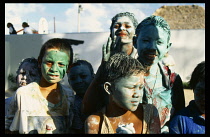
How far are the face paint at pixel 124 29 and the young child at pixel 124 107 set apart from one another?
73 cm

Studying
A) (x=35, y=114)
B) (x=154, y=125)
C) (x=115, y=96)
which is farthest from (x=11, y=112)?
(x=154, y=125)

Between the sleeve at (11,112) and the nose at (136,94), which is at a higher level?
the nose at (136,94)

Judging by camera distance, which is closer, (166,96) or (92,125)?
(92,125)

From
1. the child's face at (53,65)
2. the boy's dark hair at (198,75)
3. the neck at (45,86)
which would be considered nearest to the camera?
the boy's dark hair at (198,75)

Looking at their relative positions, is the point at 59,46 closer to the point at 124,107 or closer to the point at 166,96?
the point at 124,107

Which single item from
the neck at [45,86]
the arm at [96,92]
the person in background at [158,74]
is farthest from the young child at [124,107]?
the neck at [45,86]

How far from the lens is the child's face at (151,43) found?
207 cm

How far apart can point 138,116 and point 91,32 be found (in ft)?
28.0

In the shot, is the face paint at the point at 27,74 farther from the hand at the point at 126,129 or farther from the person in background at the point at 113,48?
the hand at the point at 126,129

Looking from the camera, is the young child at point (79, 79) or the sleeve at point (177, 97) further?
the young child at point (79, 79)

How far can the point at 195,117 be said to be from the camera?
1876 millimetres

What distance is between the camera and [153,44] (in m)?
2.06

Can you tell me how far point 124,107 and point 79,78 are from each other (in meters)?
0.76

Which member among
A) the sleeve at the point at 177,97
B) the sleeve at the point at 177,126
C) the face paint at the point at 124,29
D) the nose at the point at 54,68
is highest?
the face paint at the point at 124,29
